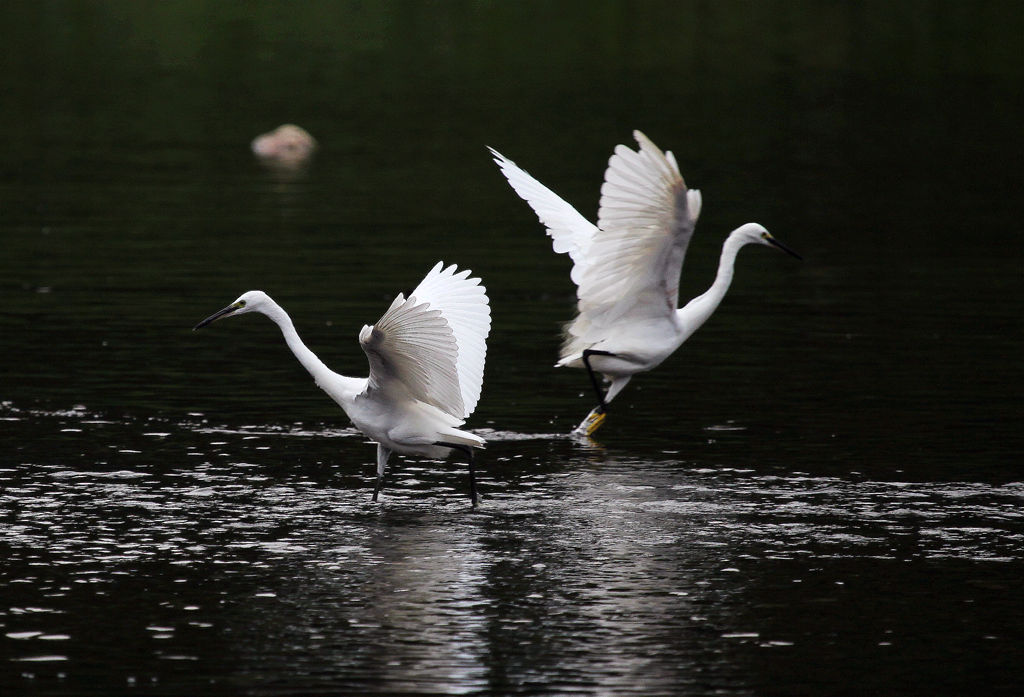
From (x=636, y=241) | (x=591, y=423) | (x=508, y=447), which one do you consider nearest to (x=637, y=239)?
(x=636, y=241)

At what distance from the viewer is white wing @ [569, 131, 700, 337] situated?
1329 centimetres

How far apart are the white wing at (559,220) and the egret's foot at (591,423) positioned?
4.22ft

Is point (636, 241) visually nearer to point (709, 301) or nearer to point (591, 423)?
point (709, 301)

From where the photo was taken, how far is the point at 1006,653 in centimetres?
873

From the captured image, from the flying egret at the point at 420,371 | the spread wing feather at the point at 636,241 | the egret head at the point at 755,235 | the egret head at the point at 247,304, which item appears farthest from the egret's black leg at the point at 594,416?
the egret head at the point at 247,304

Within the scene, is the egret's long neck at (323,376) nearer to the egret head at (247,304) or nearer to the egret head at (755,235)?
the egret head at (247,304)

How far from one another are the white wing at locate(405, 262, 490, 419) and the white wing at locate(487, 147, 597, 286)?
2851 millimetres

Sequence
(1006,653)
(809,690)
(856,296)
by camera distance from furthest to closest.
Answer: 1. (856,296)
2. (1006,653)
3. (809,690)

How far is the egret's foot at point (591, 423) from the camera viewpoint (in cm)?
1404

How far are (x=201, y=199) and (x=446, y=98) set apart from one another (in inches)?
654

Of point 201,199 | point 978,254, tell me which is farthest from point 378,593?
point 201,199

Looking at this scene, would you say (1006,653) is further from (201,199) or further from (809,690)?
(201,199)

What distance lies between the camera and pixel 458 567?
10.1 meters

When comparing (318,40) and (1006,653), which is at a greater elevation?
(318,40)
